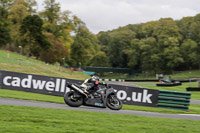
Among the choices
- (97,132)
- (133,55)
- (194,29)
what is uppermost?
(194,29)

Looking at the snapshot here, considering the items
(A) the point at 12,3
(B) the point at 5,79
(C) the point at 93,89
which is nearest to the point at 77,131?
(C) the point at 93,89

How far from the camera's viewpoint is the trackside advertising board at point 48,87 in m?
16.4

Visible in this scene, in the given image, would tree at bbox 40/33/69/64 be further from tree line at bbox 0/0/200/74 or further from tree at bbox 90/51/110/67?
tree at bbox 90/51/110/67

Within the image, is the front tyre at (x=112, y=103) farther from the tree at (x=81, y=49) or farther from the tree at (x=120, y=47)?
the tree at (x=120, y=47)

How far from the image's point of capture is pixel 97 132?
6.89 metres

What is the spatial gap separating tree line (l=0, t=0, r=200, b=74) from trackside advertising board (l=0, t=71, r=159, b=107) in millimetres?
27818

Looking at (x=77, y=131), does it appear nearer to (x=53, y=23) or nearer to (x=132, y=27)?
(x=53, y=23)

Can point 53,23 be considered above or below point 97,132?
above

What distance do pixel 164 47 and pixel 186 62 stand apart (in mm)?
8562

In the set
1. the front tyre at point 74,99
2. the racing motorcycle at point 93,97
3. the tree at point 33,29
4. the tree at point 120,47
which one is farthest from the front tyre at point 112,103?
the tree at point 120,47

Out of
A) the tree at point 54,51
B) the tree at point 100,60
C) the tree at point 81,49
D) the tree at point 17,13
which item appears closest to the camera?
the tree at point 54,51

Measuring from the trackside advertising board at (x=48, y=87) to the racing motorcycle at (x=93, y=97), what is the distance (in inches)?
169

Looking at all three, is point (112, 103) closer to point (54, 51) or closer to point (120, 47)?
point (54, 51)

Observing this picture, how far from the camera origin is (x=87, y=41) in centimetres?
6731
